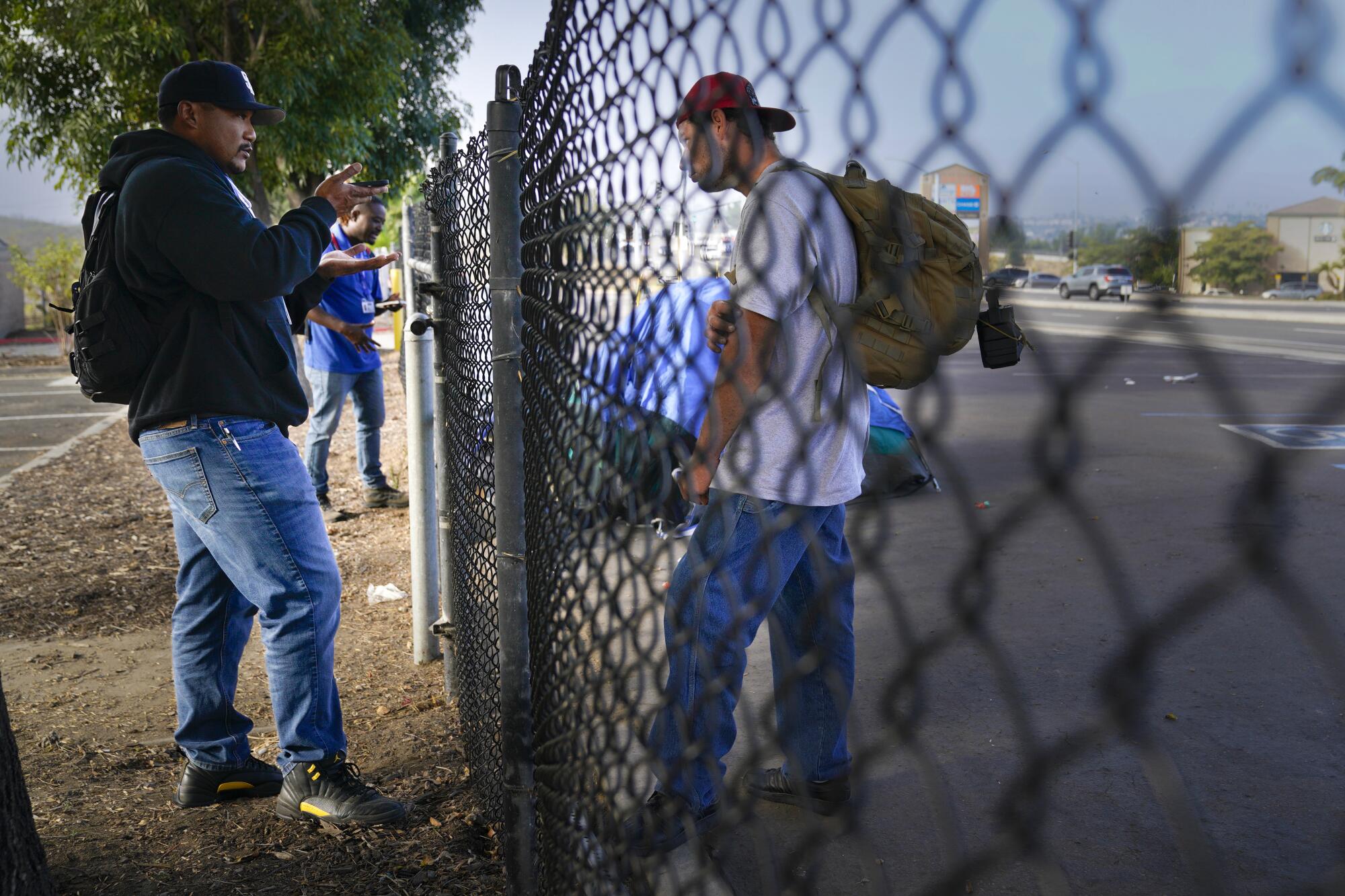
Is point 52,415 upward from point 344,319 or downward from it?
downward

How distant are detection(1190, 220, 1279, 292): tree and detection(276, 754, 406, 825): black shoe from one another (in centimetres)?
289

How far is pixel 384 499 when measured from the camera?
7652 mm

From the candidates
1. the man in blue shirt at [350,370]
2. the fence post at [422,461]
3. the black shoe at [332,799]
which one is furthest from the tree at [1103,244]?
the man in blue shirt at [350,370]

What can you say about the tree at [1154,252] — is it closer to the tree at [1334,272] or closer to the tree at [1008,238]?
the tree at [1008,238]

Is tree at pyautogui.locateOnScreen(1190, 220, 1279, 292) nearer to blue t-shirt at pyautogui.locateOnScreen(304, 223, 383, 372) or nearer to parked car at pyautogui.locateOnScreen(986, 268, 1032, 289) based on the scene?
parked car at pyautogui.locateOnScreen(986, 268, 1032, 289)

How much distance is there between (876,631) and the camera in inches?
192

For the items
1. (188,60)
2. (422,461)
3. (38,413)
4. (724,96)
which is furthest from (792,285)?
(38,413)

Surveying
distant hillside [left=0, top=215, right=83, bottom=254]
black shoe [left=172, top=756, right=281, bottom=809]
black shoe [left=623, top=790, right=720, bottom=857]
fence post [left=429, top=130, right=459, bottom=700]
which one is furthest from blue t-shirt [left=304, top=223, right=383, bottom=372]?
distant hillside [left=0, top=215, right=83, bottom=254]

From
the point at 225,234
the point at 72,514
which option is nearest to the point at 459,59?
the point at 72,514

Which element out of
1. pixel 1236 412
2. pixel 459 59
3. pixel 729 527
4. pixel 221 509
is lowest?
pixel 221 509

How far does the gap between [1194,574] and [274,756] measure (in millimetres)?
4545

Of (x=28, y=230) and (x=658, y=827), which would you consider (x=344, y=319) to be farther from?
(x=28, y=230)

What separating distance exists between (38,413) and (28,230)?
31.9 m

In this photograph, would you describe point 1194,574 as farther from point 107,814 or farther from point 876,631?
point 107,814
